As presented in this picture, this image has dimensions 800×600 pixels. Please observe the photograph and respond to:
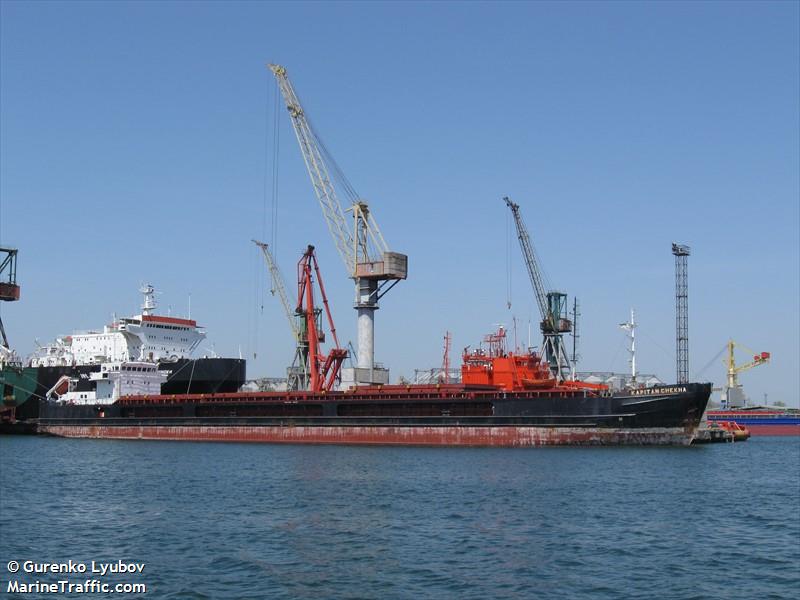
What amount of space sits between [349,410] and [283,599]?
131 ft

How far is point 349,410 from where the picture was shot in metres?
57.2

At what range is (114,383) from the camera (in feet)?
223

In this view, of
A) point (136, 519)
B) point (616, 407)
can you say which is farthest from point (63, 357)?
point (136, 519)

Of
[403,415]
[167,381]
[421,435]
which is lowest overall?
[421,435]

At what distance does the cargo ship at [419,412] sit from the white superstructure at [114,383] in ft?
0.32

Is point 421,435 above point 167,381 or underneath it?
underneath

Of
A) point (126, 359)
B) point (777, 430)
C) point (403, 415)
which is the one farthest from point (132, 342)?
point (777, 430)

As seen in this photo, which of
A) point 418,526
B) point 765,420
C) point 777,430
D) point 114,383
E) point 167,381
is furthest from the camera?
point 765,420

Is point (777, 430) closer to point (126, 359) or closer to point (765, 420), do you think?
point (765, 420)

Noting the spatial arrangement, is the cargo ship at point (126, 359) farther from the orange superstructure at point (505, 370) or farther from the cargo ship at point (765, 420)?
the cargo ship at point (765, 420)

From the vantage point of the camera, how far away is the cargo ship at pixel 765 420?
9556 centimetres

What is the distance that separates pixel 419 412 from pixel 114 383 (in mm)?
27628

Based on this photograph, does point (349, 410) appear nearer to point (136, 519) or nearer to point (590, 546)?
point (136, 519)

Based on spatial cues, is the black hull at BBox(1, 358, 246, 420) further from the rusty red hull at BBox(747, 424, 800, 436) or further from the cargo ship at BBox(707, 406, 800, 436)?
the rusty red hull at BBox(747, 424, 800, 436)
